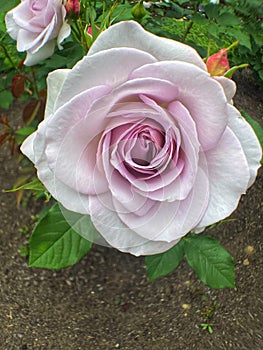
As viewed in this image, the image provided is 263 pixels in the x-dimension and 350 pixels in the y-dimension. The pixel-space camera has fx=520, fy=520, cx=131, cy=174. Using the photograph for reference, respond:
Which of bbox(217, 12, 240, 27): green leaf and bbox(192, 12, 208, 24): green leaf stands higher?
bbox(217, 12, 240, 27): green leaf

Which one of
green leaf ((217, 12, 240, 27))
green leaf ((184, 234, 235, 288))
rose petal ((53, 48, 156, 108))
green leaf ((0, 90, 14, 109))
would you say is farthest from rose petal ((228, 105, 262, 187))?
green leaf ((0, 90, 14, 109))

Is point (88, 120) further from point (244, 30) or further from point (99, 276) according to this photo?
point (99, 276)

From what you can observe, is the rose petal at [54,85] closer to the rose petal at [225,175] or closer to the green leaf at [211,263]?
the rose petal at [225,175]

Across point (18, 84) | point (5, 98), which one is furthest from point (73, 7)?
point (5, 98)

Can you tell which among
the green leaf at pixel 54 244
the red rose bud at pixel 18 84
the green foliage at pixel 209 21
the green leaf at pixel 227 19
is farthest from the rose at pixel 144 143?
the red rose bud at pixel 18 84

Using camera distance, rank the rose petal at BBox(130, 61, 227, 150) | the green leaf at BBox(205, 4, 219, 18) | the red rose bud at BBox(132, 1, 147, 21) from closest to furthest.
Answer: the rose petal at BBox(130, 61, 227, 150) < the red rose bud at BBox(132, 1, 147, 21) < the green leaf at BBox(205, 4, 219, 18)

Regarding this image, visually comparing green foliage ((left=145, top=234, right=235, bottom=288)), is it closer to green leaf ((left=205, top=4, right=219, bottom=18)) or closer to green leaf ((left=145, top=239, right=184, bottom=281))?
green leaf ((left=145, top=239, right=184, bottom=281))

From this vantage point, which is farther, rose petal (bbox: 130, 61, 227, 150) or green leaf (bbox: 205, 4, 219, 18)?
green leaf (bbox: 205, 4, 219, 18)
